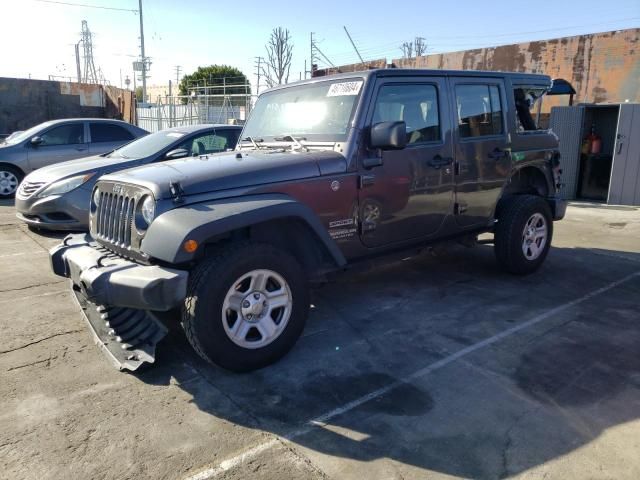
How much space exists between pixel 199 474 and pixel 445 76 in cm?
391

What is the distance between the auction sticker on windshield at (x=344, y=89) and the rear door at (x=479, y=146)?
3.63 feet

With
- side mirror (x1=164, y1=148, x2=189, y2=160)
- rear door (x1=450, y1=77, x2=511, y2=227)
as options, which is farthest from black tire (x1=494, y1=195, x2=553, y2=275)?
side mirror (x1=164, y1=148, x2=189, y2=160)

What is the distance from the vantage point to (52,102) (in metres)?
22.6

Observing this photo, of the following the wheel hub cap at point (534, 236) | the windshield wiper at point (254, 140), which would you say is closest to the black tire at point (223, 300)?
the windshield wiper at point (254, 140)

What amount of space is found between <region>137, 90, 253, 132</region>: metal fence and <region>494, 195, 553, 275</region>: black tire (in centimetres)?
1521

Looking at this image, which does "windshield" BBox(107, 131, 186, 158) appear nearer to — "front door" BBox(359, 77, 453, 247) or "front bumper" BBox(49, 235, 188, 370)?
"front bumper" BBox(49, 235, 188, 370)

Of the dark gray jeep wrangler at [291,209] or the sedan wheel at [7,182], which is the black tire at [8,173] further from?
the dark gray jeep wrangler at [291,209]

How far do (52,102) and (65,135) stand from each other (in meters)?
14.4

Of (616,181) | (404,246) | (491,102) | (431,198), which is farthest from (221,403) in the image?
(616,181)

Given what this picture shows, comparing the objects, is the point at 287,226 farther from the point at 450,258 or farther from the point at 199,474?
the point at 450,258

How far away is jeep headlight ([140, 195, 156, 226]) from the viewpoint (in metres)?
3.33

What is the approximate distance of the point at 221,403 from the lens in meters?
3.09

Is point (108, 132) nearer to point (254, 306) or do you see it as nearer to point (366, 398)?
point (254, 306)

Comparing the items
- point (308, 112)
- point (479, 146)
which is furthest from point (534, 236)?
point (308, 112)
